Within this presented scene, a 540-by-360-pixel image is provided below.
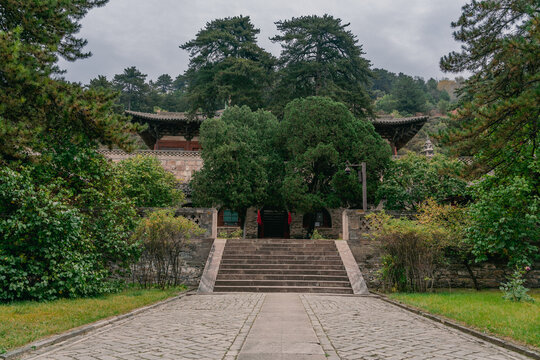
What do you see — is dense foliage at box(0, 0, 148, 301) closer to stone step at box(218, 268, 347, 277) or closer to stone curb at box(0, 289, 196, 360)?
stone curb at box(0, 289, 196, 360)

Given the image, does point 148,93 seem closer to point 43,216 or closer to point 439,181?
point 439,181

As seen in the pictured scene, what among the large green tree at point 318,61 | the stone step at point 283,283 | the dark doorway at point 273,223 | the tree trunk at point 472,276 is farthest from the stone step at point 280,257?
the large green tree at point 318,61

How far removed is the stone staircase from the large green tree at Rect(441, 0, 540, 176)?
5.70 metres

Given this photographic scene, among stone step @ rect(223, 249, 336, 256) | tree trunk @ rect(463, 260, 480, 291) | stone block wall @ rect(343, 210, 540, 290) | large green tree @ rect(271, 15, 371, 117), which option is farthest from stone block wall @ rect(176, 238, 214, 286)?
large green tree @ rect(271, 15, 371, 117)

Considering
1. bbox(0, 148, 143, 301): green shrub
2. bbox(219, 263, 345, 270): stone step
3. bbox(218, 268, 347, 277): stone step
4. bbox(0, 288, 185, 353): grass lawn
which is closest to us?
bbox(0, 288, 185, 353): grass lawn

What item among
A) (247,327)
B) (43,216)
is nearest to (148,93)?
(43,216)

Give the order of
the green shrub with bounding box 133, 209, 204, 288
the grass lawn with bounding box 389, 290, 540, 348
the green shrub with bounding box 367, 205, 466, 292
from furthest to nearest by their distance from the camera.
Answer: the green shrub with bounding box 133, 209, 204, 288 < the green shrub with bounding box 367, 205, 466, 292 < the grass lawn with bounding box 389, 290, 540, 348

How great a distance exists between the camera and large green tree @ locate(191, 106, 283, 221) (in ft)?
63.0

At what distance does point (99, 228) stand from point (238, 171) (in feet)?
30.8

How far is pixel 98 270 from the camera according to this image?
10.1 m

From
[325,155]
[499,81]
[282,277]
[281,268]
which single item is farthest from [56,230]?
[325,155]

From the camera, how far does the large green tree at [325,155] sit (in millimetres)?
19156

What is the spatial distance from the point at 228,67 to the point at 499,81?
76.4 feet

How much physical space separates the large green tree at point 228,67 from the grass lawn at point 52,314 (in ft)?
69.2
